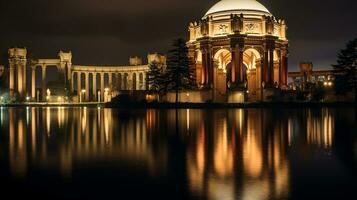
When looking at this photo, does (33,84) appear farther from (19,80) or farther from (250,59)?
(250,59)

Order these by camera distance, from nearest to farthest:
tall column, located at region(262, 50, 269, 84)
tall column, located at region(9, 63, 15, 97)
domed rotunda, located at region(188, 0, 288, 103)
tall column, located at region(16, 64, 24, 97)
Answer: domed rotunda, located at region(188, 0, 288, 103), tall column, located at region(262, 50, 269, 84), tall column, located at region(16, 64, 24, 97), tall column, located at region(9, 63, 15, 97)

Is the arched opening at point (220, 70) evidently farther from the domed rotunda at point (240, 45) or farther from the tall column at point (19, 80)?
the tall column at point (19, 80)

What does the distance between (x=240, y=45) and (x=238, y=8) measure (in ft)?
26.8

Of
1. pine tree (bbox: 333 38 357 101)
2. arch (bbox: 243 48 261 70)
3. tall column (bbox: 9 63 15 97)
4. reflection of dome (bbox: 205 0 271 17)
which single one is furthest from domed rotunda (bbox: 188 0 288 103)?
tall column (bbox: 9 63 15 97)

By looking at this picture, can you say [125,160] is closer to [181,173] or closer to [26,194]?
[181,173]

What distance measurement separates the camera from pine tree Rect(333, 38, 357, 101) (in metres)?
65.0

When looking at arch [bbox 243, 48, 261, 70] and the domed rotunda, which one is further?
arch [bbox 243, 48, 261, 70]

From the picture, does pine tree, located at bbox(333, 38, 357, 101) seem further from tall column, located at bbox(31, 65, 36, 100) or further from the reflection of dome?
tall column, located at bbox(31, 65, 36, 100)

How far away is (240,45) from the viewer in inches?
3145

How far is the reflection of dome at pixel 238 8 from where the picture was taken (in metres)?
82.8

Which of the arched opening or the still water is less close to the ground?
the arched opening

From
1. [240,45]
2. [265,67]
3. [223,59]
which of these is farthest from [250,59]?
[240,45]

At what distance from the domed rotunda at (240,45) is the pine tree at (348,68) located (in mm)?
15740

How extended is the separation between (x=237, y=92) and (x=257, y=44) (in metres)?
11.0
